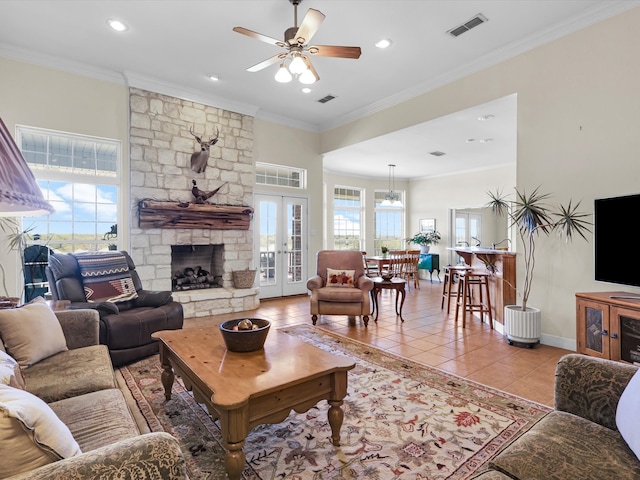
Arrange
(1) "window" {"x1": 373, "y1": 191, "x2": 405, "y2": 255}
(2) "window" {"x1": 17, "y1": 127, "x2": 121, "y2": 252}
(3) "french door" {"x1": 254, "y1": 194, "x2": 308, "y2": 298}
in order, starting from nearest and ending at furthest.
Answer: (2) "window" {"x1": 17, "y1": 127, "x2": 121, "y2": 252}, (3) "french door" {"x1": 254, "y1": 194, "x2": 308, "y2": 298}, (1) "window" {"x1": 373, "y1": 191, "x2": 405, "y2": 255}

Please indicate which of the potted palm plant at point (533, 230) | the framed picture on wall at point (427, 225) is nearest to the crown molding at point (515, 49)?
the potted palm plant at point (533, 230)

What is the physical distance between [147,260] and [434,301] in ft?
16.6

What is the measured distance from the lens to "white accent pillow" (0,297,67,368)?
1.94 metres

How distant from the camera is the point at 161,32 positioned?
3.80 meters

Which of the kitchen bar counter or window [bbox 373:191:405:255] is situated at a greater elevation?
window [bbox 373:191:405:255]

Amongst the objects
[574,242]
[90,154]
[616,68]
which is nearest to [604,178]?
[574,242]

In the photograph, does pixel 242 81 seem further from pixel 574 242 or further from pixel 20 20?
pixel 574 242

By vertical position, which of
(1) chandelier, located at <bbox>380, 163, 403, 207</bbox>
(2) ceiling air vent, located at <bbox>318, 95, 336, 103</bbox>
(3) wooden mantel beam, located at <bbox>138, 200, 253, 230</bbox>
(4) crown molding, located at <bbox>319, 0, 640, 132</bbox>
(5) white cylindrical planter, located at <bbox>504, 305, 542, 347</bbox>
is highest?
(2) ceiling air vent, located at <bbox>318, 95, 336, 103</bbox>

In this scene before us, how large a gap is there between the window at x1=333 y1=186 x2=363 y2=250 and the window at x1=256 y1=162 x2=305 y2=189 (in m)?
2.74

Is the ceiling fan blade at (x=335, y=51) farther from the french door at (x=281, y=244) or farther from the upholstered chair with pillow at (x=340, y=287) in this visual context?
the french door at (x=281, y=244)

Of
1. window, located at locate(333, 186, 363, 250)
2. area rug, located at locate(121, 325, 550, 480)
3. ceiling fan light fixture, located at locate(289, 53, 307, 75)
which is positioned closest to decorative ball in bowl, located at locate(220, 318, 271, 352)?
area rug, located at locate(121, 325, 550, 480)

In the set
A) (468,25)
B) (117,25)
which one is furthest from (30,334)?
(468,25)

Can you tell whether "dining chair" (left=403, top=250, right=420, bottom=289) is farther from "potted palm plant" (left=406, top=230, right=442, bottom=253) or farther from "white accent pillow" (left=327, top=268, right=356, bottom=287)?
"white accent pillow" (left=327, top=268, right=356, bottom=287)

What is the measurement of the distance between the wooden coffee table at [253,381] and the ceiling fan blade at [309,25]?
2480 millimetres
